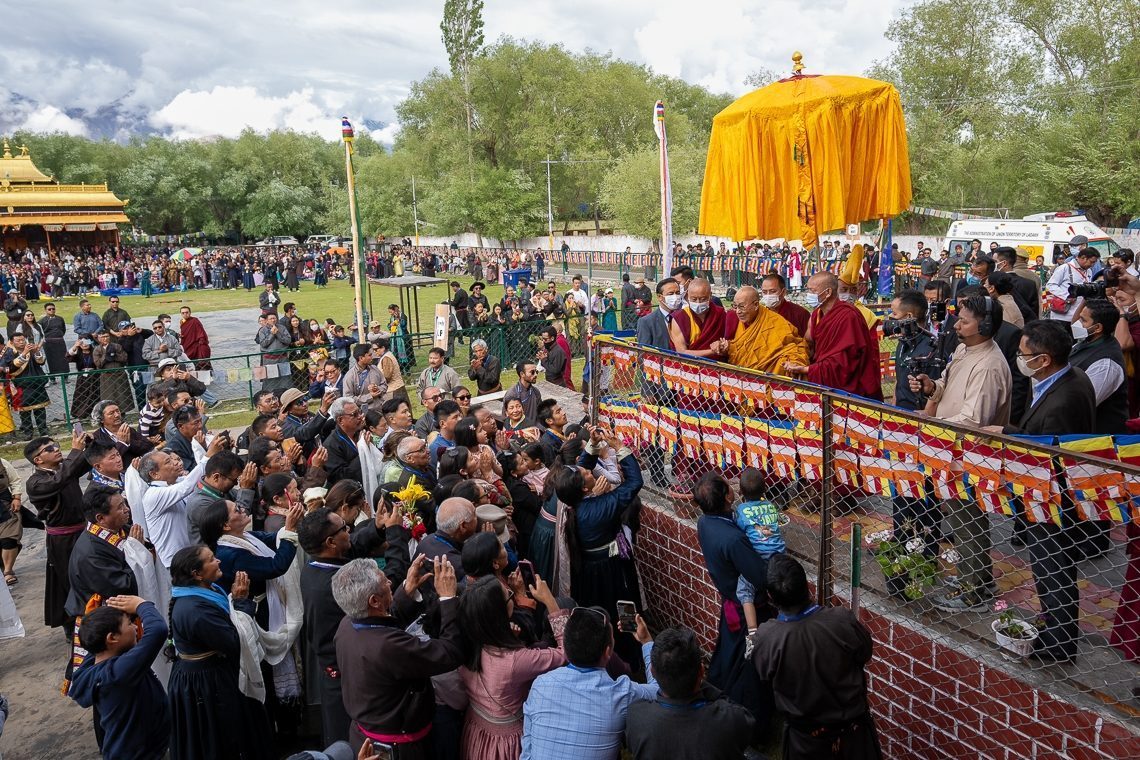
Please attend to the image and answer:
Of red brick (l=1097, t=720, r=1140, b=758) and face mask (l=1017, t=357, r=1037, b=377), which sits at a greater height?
face mask (l=1017, t=357, r=1037, b=377)

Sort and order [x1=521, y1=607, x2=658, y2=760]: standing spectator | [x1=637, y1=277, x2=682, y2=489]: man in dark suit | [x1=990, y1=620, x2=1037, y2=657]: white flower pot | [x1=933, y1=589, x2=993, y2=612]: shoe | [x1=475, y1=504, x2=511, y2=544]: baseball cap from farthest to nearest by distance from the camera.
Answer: [x1=637, y1=277, x2=682, y2=489]: man in dark suit < [x1=475, y1=504, x2=511, y2=544]: baseball cap < [x1=933, y1=589, x2=993, y2=612]: shoe < [x1=990, y1=620, x2=1037, y2=657]: white flower pot < [x1=521, y1=607, x2=658, y2=760]: standing spectator

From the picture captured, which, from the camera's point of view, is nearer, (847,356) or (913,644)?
(913,644)

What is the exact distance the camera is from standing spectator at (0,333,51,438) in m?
12.4

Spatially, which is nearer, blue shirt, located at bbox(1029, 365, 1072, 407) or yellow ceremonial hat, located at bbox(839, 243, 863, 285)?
blue shirt, located at bbox(1029, 365, 1072, 407)

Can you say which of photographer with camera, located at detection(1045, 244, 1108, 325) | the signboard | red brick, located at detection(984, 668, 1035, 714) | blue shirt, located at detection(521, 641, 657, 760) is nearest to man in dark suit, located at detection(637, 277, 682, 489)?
red brick, located at detection(984, 668, 1035, 714)

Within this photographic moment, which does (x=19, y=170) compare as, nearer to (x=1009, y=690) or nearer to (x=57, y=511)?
(x=57, y=511)

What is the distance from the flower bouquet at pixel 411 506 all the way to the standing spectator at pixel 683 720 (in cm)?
233

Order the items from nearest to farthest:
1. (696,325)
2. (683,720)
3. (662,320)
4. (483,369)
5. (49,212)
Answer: (683,720)
(696,325)
(662,320)
(483,369)
(49,212)

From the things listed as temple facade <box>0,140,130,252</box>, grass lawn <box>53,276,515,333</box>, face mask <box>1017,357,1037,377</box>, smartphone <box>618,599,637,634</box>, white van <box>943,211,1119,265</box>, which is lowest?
smartphone <box>618,599,637,634</box>

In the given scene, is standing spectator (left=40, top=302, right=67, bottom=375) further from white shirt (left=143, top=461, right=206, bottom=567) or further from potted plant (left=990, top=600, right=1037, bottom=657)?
potted plant (left=990, top=600, right=1037, bottom=657)

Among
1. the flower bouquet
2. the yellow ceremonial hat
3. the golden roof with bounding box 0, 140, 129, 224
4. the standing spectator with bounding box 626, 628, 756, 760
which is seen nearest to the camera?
the standing spectator with bounding box 626, 628, 756, 760

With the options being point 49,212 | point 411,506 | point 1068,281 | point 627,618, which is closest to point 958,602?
point 627,618

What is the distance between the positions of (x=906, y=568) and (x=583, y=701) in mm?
2172

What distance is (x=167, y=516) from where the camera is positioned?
17.2ft
